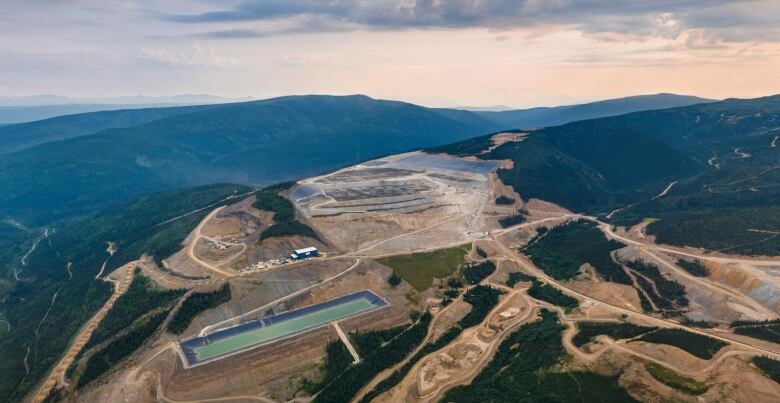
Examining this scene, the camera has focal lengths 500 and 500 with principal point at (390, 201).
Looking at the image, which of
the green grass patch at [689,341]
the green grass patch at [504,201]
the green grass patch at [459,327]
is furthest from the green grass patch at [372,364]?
the green grass patch at [504,201]

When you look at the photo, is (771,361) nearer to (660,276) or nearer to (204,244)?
(660,276)

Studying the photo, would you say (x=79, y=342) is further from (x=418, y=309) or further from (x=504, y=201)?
(x=504, y=201)

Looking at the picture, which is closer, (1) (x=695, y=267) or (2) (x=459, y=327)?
(2) (x=459, y=327)

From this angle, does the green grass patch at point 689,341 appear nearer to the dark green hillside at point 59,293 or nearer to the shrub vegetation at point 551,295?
the shrub vegetation at point 551,295

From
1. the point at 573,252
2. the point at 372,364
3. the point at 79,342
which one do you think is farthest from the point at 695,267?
the point at 79,342

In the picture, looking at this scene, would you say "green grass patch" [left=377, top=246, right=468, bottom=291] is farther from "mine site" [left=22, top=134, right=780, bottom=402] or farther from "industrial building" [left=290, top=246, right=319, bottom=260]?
"industrial building" [left=290, top=246, right=319, bottom=260]

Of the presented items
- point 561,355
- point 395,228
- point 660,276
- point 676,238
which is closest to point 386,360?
point 561,355

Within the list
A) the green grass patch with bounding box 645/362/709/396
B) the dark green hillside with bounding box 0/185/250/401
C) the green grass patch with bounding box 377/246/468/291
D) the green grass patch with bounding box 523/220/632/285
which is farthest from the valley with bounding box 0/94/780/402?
the dark green hillside with bounding box 0/185/250/401
